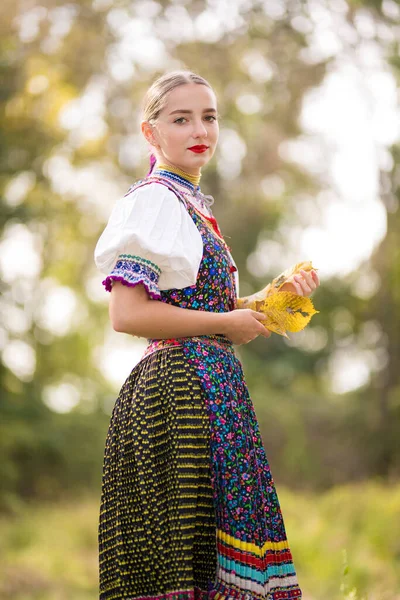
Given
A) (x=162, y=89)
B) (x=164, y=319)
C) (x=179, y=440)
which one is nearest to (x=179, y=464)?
(x=179, y=440)

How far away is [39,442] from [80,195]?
3.20 m

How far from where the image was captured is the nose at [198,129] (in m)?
2.03

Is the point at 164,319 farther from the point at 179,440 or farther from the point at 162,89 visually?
the point at 162,89

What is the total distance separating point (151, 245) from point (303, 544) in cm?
551

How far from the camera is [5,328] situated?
8195 millimetres

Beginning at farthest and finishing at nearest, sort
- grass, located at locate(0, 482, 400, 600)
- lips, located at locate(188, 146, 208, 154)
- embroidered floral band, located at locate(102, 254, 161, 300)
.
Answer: grass, located at locate(0, 482, 400, 600), lips, located at locate(188, 146, 208, 154), embroidered floral band, located at locate(102, 254, 161, 300)

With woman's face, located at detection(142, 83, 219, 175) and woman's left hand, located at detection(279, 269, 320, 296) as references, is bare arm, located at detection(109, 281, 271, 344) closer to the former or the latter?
woman's left hand, located at detection(279, 269, 320, 296)

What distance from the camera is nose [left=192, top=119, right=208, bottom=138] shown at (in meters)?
2.03

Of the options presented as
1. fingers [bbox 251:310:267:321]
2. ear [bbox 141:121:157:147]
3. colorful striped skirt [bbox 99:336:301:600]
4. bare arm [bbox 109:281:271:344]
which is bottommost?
colorful striped skirt [bbox 99:336:301:600]

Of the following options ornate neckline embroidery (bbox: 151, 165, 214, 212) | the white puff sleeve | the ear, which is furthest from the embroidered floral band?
the ear

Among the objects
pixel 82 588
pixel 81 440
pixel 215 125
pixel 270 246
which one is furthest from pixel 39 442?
pixel 215 125

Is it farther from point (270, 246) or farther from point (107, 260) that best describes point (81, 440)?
point (107, 260)

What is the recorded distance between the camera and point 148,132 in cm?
212

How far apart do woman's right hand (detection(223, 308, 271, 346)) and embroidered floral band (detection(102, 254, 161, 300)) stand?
0.56 ft
